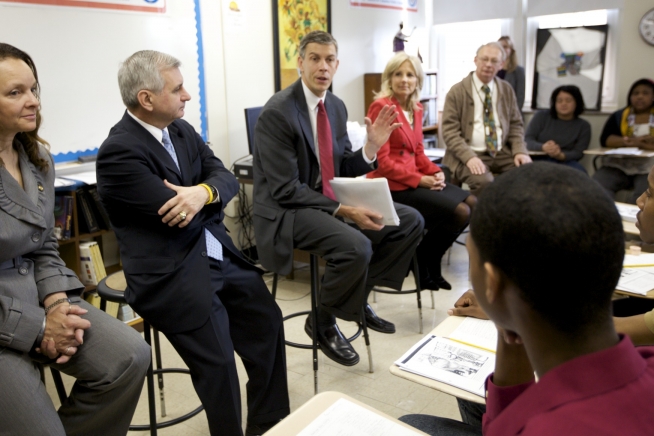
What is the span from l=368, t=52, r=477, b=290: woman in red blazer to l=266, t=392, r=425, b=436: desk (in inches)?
85.9

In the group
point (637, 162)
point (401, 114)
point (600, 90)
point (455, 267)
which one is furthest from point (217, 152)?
point (600, 90)

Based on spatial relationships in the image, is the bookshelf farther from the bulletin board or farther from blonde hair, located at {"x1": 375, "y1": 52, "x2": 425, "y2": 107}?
blonde hair, located at {"x1": 375, "y1": 52, "x2": 425, "y2": 107}

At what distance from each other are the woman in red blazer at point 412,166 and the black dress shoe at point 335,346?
0.90m

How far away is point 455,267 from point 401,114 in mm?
1392

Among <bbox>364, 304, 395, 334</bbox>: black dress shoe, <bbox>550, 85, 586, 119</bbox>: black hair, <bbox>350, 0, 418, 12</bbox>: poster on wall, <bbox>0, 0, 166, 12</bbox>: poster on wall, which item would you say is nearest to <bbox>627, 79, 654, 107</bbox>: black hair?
<bbox>550, 85, 586, 119</bbox>: black hair

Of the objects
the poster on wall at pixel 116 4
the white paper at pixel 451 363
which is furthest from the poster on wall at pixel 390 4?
the white paper at pixel 451 363

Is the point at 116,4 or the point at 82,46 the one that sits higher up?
the point at 116,4

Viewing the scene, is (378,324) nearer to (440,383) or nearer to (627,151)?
(440,383)

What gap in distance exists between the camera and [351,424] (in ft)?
3.66

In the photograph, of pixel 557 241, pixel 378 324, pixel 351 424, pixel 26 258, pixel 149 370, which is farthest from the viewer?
pixel 378 324

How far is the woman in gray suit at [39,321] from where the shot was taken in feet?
5.27

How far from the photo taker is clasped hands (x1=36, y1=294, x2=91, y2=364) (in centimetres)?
165

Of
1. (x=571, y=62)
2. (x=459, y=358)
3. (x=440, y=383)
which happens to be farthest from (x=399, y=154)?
(x=571, y=62)

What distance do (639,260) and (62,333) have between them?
2029 millimetres
